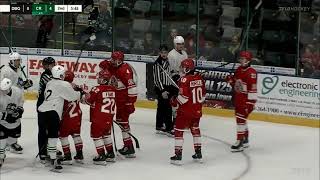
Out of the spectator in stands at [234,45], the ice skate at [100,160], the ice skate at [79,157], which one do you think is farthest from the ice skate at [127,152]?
the spectator in stands at [234,45]

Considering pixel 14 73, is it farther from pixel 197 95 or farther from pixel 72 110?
pixel 197 95

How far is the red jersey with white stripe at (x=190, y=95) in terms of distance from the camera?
22.9 feet

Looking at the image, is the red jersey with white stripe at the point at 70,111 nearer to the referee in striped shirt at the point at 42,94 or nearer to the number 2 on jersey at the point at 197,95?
the referee in striped shirt at the point at 42,94

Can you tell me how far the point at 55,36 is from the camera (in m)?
12.2

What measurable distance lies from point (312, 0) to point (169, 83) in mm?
3428

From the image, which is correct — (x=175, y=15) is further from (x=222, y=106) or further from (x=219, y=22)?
(x=222, y=106)

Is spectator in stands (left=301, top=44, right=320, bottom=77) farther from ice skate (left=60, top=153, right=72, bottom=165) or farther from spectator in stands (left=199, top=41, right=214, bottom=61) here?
ice skate (left=60, top=153, right=72, bottom=165)

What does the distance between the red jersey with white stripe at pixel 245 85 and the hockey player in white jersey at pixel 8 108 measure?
257 cm

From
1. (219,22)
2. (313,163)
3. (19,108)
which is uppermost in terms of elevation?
(219,22)

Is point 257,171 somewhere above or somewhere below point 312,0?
below

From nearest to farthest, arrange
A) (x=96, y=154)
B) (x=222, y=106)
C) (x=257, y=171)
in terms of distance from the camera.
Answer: (x=257, y=171) → (x=96, y=154) → (x=222, y=106)

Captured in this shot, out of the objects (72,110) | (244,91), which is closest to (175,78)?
(244,91)

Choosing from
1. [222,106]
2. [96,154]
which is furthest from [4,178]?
[222,106]

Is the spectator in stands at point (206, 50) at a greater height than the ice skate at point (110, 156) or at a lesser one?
greater
